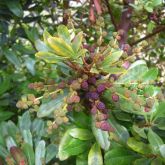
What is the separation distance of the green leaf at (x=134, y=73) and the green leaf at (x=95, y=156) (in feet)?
0.44

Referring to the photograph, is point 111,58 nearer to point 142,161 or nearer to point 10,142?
point 142,161

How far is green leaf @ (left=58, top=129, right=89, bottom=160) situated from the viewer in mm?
748

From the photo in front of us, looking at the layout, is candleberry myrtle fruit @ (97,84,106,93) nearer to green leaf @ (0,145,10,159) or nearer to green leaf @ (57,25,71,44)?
green leaf @ (57,25,71,44)

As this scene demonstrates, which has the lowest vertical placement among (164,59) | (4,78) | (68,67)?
(164,59)

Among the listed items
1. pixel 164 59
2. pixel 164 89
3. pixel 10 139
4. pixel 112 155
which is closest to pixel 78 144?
pixel 112 155

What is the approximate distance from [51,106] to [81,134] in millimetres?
85

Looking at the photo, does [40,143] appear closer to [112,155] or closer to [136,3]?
[112,155]

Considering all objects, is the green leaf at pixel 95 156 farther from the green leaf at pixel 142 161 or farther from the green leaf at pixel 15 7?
the green leaf at pixel 15 7

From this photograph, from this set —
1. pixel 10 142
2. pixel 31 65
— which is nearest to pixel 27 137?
pixel 10 142

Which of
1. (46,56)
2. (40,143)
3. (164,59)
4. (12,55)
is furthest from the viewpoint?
(164,59)

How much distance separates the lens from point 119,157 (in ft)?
2.51

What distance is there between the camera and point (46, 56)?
69 cm

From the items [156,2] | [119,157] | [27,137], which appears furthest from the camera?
[156,2]

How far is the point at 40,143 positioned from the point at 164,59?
86 centimetres
